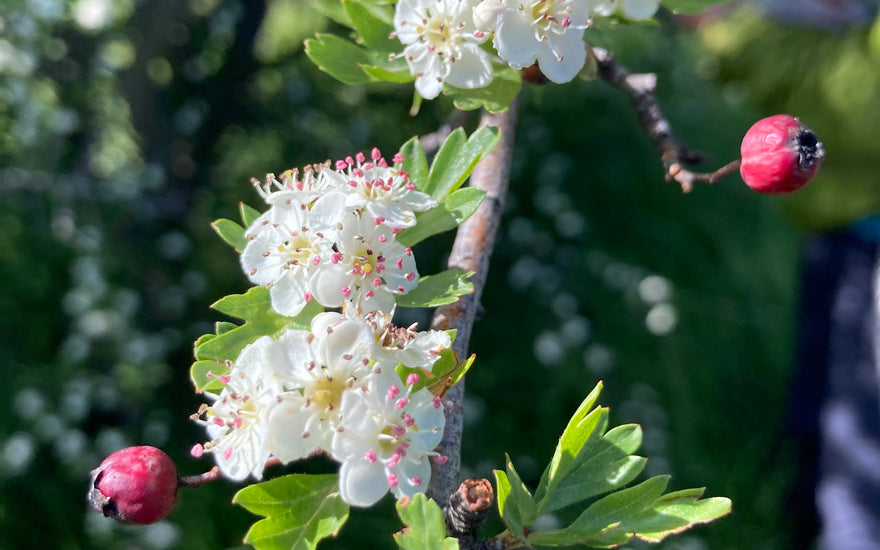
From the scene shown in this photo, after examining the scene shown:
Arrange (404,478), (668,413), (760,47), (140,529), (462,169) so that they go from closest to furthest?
(404,478) → (462,169) → (140,529) → (668,413) → (760,47)

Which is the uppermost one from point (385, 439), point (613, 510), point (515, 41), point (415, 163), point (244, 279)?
point (515, 41)

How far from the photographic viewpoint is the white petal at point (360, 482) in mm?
536

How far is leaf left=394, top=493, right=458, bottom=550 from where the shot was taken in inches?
20.3

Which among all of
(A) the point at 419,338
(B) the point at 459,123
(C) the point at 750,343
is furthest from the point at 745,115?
(A) the point at 419,338

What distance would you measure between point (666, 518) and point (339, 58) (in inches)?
21.3

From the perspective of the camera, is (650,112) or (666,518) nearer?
(666,518)

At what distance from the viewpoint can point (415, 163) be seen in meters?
0.73

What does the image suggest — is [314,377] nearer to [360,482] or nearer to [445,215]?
[360,482]

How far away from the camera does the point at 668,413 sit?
244 centimetres

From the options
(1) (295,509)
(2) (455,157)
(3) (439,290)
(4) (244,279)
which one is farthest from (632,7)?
(4) (244,279)

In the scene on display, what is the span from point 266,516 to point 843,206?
313cm

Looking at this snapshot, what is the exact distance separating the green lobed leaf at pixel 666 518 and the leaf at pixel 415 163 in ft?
1.17

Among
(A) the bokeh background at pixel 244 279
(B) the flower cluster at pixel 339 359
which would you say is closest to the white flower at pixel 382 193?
(B) the flower cluster at pixel 339 359

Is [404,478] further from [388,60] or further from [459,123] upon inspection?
[459,123]
